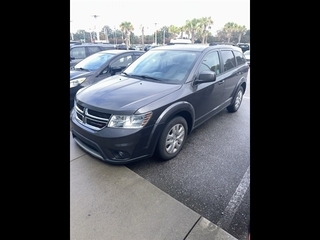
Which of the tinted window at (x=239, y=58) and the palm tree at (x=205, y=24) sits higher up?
the palm tree at (x=205, y=24)

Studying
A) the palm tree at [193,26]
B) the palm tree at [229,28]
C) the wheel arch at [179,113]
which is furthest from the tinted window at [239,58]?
the palm tree at [229,28]

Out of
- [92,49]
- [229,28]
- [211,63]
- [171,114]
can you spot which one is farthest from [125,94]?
[229,28]

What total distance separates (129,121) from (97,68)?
356 cm

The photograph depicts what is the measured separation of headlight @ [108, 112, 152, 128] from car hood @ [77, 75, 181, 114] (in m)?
0.07

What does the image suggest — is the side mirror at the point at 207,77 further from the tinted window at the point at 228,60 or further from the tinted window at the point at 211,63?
the tinted window at the point at 228,60

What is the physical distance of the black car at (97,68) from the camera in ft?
16.5

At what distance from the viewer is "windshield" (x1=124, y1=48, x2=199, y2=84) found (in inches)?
127

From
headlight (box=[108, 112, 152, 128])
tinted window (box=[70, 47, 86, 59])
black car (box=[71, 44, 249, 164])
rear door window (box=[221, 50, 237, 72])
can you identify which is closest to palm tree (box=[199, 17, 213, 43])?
tinted window (box=[70, 47, 86, 59])

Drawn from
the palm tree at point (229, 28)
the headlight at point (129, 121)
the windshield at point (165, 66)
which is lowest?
the headlight at point (129, 121)

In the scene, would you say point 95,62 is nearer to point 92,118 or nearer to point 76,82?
point 76,82

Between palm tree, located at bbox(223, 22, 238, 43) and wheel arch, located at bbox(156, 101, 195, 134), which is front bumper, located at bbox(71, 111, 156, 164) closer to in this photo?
wheel arch, located at bbox(156, 101, 195, 134)

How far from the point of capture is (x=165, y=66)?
3471mm

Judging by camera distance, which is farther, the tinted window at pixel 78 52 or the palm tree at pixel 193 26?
the palm tree at pixel 193 26
